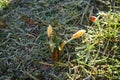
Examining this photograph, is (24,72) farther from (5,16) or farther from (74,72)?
(5,16)

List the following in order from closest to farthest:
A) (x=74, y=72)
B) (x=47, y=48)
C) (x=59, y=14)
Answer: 1. (x=74, y=72)
2. (x=47, y=48)
3. (x=59, y=14)

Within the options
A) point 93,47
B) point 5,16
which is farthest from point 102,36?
point 5,16

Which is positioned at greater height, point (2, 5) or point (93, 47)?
point (2, 5)

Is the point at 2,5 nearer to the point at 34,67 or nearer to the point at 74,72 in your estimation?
the point at 34,67

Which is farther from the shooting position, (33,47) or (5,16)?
(5,16)

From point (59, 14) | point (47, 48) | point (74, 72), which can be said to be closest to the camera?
point (74, 72)

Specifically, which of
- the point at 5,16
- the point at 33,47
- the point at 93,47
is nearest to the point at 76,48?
the point at 93,47

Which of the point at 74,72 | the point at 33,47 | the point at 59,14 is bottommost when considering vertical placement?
the point at 74,72
